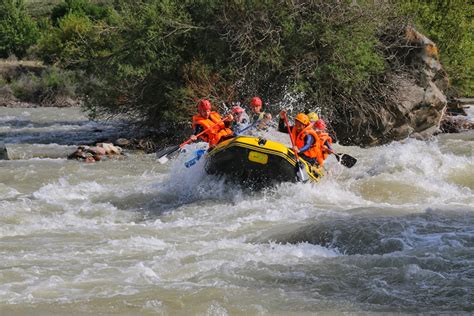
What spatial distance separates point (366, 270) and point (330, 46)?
395 inches

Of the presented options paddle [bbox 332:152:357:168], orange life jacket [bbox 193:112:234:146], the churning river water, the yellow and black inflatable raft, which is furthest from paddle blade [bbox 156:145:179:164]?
paddle [bbox 332:152:357:168]

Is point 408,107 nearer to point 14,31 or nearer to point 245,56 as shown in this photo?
point 245,56

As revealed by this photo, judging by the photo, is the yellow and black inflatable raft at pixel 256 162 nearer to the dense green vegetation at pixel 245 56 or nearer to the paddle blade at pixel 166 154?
the paddle blade at pixel 166 154

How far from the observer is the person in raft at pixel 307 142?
11.0m

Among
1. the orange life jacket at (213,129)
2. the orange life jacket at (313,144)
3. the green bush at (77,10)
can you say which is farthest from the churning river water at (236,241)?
the green bush at (77,10)

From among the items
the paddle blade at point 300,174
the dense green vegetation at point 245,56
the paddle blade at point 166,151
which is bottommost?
the paddle blade at point 166,151

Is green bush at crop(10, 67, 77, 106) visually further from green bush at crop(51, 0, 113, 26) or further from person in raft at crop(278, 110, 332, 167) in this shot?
person in raft at crop(278, 110, 332, 167)

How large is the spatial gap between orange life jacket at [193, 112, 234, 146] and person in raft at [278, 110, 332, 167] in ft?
3.77

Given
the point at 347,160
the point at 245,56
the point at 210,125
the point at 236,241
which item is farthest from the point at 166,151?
the point at 236,241

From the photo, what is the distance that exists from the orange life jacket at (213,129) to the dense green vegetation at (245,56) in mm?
4170

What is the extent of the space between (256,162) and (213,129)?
1.73 m

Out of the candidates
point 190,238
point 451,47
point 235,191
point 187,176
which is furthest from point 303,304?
point 451,47

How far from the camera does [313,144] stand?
1105 centimetres

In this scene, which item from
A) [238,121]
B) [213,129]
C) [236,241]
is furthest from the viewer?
[238,121]
